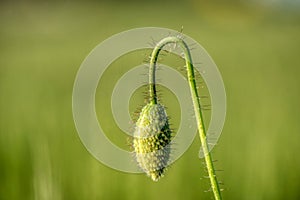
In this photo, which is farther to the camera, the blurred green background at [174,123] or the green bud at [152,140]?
the blurred green background at [174,123]

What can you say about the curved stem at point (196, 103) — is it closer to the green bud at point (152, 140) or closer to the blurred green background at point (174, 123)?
the green bud at point (152, 140)

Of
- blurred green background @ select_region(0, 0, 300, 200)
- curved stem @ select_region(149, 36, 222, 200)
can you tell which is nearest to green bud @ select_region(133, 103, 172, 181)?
curved stem @ select_region(149, 36, 222, 200)

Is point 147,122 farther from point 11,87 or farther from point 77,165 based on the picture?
point 11,87

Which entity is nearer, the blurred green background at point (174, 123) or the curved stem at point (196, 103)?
the curved stem at point (196, 103)

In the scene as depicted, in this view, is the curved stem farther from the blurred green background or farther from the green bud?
the blurred green background

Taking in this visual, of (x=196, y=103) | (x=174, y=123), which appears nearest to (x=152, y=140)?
(x=196, y=103)

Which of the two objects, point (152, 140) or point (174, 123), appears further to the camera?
point (174, 123)

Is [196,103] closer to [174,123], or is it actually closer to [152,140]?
[152,140]

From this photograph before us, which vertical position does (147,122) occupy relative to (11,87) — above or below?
below

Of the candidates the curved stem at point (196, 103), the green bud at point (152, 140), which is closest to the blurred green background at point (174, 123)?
the green bud at point (152, 140)

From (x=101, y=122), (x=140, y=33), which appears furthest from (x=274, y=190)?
(x=140, y=33)

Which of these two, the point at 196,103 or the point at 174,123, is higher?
the point at 174,123
